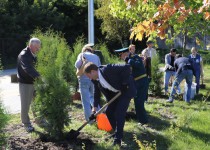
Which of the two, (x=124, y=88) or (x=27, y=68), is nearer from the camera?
(x=124, y=88)

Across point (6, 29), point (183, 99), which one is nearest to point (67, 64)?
point (183, 99)

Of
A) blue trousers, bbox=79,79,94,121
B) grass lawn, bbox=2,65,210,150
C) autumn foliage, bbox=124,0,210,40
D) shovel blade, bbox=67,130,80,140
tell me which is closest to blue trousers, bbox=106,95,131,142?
grass lawn, bbox=2,65,210,150

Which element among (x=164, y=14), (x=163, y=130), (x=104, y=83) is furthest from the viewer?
(x=163, y=130)

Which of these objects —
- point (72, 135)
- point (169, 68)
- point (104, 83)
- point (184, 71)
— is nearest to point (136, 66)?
point (104, 83)

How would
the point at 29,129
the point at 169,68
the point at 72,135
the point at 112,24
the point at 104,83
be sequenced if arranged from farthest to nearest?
1. the point at 112,24
2. the point at 169,68
3. the point at 29,129
4. the point at 72,135
5. the point at 104,83

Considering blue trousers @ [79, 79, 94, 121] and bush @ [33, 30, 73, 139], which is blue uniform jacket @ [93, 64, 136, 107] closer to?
bush @ [33, 30, 73, 139]

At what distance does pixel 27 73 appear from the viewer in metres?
6.73

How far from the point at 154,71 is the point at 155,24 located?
7667 mm

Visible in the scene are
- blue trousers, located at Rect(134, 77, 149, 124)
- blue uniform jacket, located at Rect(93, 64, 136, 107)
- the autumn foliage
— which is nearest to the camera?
the autumn foliage

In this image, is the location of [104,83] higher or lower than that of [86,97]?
higher

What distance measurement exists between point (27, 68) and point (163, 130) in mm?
3040

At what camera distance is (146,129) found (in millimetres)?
7223

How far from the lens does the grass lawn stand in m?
6.21

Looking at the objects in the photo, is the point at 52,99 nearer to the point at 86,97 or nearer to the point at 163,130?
the point at 86,97
